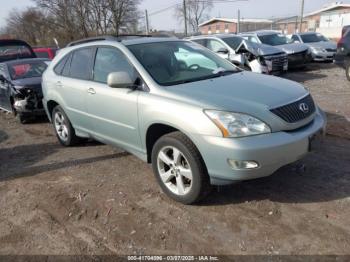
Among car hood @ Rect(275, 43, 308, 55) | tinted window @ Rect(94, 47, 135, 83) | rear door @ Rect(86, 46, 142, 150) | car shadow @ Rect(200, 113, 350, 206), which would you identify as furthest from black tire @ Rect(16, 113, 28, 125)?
car hood @ Rect(275, 43, 308, 55)

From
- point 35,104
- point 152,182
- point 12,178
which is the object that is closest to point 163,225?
point 152,182

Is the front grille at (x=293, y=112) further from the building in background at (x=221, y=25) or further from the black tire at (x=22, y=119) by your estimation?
the building in background at (x=221, y=25)

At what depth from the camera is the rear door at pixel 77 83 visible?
4.87m

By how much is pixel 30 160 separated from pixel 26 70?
4.05 m

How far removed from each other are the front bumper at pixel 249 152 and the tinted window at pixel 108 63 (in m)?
1.43

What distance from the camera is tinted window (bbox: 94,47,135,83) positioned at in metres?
4.22

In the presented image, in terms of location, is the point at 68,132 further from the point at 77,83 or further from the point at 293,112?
the point at 293,112

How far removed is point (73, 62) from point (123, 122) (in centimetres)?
170

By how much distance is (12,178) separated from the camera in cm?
483

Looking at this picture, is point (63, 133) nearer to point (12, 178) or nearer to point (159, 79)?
point (12, 178)

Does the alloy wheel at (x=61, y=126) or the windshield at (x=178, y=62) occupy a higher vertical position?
the windshield at (x=178, y=62)

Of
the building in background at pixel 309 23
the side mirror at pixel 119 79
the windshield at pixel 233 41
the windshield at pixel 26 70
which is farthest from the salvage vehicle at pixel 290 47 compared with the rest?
the building in background at pixel 309 23

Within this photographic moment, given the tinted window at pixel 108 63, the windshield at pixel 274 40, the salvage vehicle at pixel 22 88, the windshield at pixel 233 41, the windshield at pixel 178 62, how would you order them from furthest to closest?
the windshield at pixel 274 40 → the windshield at pixel 233 41 → the salvage vehicle at pixel 22 88 → the tinted window at pixel 108 63 → the windshield at pixel 178 62

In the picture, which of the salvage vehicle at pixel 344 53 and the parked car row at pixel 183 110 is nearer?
the parked car row at pixel 183 110
